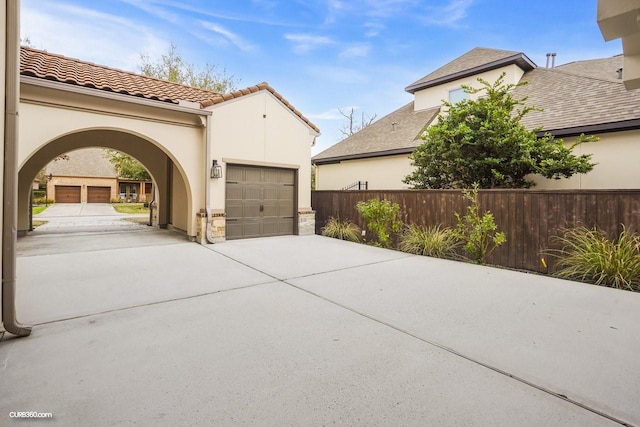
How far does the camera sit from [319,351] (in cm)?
275

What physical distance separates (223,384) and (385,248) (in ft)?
21.3

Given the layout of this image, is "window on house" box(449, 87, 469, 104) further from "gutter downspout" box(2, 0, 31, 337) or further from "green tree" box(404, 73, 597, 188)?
"gutter downspout" box(2, 0, 31, 337)

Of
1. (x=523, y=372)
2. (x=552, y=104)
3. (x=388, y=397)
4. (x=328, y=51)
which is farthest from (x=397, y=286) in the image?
(x=328, y=51)

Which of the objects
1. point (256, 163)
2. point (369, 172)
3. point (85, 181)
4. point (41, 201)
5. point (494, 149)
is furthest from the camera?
point (85, 181)

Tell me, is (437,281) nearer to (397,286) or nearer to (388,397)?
(397,286)

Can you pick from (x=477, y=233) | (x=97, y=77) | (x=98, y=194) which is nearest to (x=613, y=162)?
(x=477, y=233)

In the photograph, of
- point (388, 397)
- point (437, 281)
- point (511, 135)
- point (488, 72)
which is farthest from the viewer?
point (488, 72)

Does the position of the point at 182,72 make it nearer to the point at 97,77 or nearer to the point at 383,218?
the point at 97,77

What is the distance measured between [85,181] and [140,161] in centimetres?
2684

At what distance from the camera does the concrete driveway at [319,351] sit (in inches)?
78.8

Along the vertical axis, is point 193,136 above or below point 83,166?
below

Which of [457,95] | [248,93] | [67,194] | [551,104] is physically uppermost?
[457,95]

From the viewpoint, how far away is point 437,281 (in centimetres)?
511

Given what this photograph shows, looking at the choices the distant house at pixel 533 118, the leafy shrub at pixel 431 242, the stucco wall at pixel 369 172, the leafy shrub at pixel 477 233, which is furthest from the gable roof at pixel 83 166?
the leafy shrub at pixel 477 233
